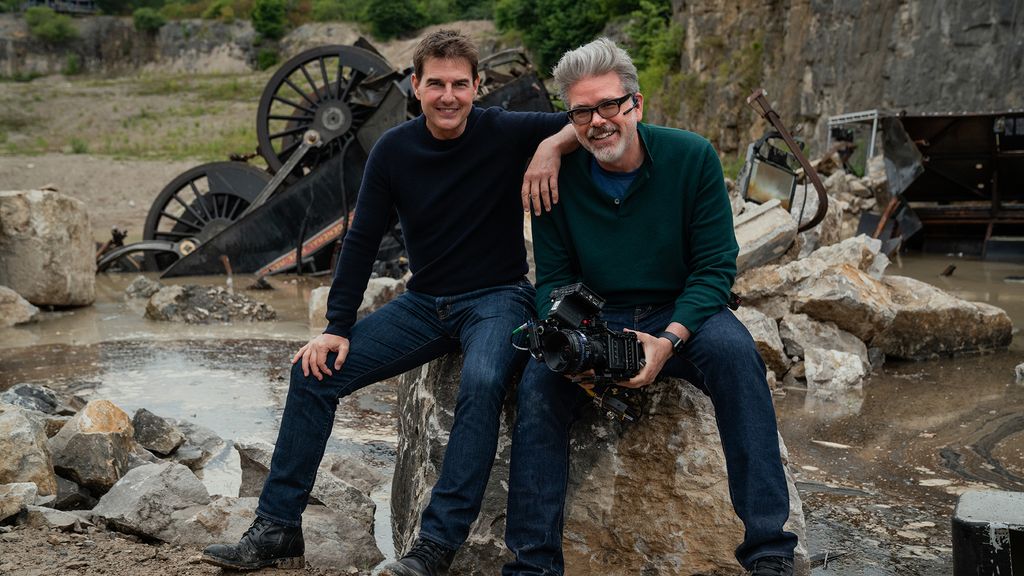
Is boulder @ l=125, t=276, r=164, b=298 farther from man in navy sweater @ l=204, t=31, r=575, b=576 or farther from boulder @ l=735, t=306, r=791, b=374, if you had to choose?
man in navy sweater @ l=204, t=31, r=575, b=576

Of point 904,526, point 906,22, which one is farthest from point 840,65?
point 904,526

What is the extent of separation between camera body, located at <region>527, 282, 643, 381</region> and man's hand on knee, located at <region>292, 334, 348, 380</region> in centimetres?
60

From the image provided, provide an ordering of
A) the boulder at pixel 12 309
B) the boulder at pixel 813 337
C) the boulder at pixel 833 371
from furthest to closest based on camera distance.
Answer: the boulder at pixel 12 309 < the boulder at pixel 813 337 < the boulder at pixel 833 371

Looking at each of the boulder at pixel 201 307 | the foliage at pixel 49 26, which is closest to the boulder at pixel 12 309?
the boulder at pixel 201 307

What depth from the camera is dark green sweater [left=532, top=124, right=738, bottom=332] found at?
116 inches

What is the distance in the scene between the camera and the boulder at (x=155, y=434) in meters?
4.64

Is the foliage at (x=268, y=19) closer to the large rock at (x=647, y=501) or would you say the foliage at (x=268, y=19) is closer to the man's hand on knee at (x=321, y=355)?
the man's hand on knee at (x=321, y=355)

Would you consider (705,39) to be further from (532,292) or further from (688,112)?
(532,292)

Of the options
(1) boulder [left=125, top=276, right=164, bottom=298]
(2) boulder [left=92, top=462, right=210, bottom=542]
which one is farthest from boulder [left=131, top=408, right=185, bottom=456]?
(1) boulder [left=125, top=276, right=164, bottom=298]

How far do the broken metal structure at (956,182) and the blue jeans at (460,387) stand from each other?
1060 cm

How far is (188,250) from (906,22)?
14288 mm

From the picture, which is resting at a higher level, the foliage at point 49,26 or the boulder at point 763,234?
the foliage at point 49,26

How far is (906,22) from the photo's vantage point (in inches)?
789

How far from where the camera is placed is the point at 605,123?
116 inches
